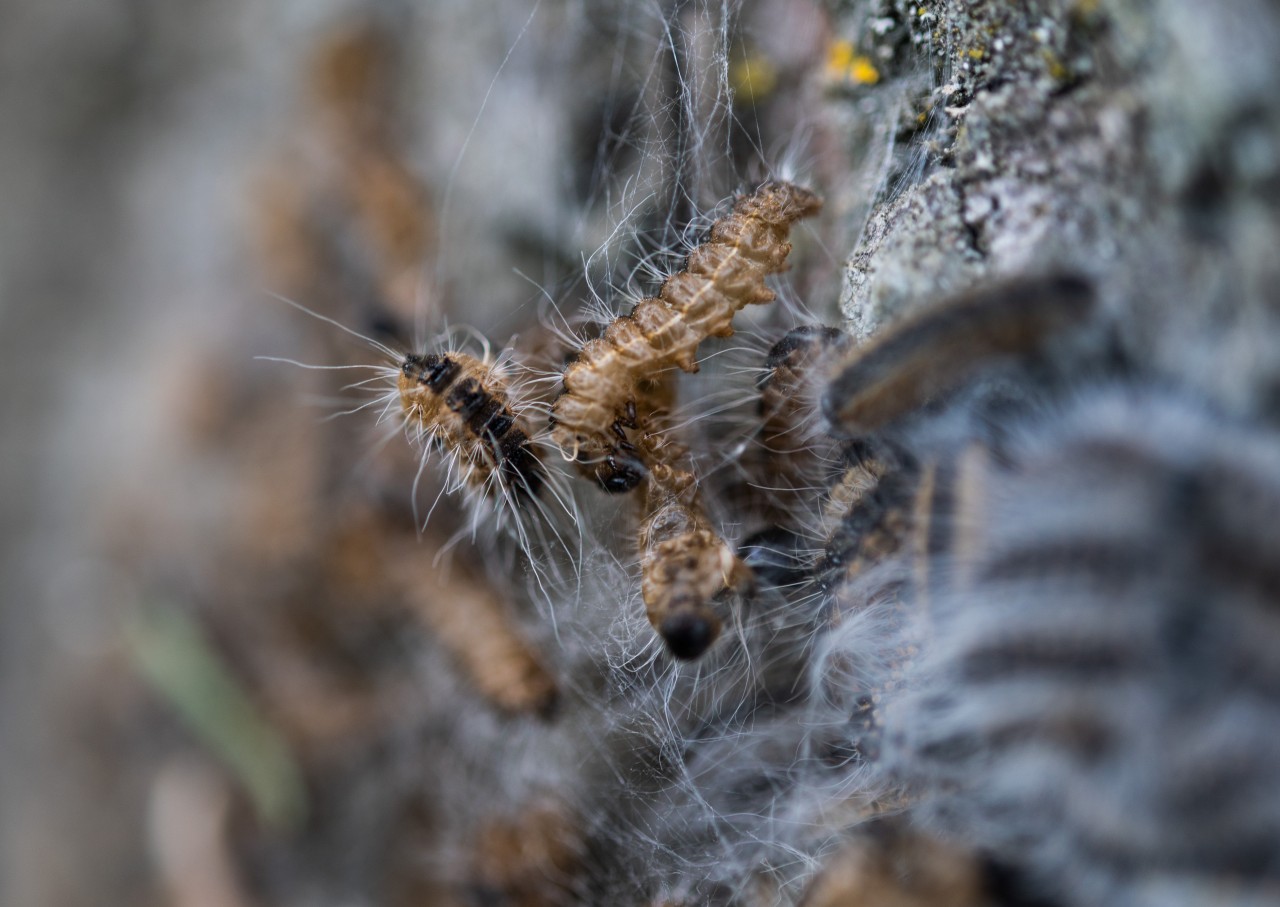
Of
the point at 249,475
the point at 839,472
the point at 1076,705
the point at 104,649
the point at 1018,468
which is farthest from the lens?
the point at 104,649

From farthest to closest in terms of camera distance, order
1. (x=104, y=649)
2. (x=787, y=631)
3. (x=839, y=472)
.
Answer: (x=104, y=649) < (x=787, y=631) < (x=839, y=472)

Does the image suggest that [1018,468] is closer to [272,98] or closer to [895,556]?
[895,556]

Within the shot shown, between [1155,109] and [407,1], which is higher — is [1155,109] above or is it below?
below

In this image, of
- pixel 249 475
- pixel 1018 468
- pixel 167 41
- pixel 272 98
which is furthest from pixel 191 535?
pixel 1018 468

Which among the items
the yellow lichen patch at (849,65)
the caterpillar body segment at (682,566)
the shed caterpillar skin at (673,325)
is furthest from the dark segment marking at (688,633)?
the yellow lichen patch at (849,65)

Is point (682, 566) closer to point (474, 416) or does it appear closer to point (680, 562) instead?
point (680, 562)

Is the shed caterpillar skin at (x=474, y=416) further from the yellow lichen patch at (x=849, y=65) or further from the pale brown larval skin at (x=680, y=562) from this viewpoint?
the yellow lichen patch at (x=849, y=65)

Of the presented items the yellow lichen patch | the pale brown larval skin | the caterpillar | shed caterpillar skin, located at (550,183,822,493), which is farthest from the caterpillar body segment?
the yellow lichen patch

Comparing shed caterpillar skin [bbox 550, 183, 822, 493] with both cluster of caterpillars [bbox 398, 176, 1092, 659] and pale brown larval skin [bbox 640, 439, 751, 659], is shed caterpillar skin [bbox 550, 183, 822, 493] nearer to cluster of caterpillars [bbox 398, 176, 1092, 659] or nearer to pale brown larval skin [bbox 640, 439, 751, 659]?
cluster of caterpillars [bbox 398, 176, 1092, 659]
